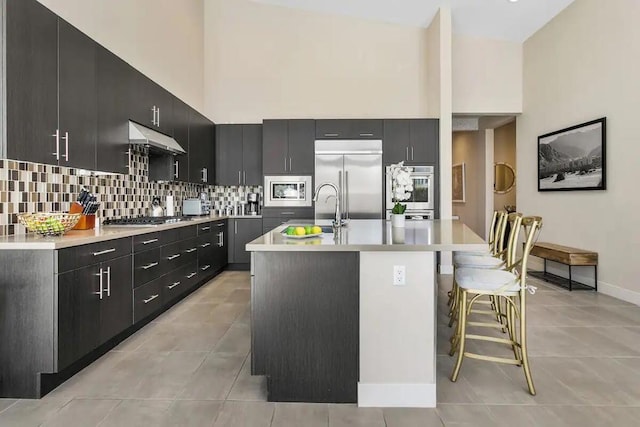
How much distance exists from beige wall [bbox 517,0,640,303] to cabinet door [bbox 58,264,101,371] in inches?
195

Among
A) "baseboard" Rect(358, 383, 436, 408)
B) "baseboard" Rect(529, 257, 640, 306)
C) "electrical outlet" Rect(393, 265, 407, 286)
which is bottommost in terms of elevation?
"baseboard" Rect(358, 383, 436, 408)

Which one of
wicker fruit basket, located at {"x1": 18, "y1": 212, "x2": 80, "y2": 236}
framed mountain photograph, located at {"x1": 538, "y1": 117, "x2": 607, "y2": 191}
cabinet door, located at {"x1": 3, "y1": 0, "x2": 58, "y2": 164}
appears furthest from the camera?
framed mountain photograph, located at {"x1": 538, "y1": 117, "x2": 607, "y2": 191}

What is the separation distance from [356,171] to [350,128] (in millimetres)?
640

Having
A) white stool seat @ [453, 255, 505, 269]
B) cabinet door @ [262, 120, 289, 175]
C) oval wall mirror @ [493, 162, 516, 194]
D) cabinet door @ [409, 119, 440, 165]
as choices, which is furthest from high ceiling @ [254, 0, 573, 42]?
white stool seat @ [453, 255, 505, 269]

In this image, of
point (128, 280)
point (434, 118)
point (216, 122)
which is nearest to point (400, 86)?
point (434, 118)

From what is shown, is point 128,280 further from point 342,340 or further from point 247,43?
point 247,43

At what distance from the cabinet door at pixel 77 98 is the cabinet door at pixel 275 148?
10.1 feet

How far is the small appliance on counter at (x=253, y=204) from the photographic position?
6.48m

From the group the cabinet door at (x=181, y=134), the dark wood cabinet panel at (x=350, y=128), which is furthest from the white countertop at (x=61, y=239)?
the dark wood cabinet panel at (x=350, y=128)

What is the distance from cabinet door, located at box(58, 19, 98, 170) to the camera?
2740 mm

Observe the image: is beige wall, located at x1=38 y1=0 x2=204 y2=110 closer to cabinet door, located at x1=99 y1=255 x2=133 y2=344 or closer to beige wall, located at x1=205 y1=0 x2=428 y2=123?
beige wall, located at x1=205 y1=0 x2=428 y2=123

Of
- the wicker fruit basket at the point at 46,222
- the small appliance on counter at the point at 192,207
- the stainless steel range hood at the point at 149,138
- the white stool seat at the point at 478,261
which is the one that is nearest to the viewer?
the wicker fruit basket at the point at 46,222

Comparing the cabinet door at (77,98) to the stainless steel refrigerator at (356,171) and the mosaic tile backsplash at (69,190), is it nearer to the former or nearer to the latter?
the mosaic tile backsplash at (69,190)

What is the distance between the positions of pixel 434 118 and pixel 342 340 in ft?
15.2
